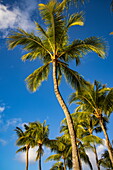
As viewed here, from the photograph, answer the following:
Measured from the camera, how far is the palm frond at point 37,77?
10.4 metres

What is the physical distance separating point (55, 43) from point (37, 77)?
2543 mm

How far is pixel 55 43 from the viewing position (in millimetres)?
9703

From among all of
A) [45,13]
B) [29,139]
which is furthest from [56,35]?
[29,139]

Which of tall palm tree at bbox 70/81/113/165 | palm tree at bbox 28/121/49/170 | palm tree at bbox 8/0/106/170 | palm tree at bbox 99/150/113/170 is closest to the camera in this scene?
palm tree at bbox 8/0/106/170

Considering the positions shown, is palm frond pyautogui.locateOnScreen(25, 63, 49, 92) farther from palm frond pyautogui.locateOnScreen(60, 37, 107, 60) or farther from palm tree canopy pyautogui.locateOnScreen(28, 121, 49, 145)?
palm tree canopy pyautogui.locateOnScreen(28, 121, 49, 145)

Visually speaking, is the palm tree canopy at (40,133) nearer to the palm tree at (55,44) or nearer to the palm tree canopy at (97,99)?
the palm tree canopy at (97,99)

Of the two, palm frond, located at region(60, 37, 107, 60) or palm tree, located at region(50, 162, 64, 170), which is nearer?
palm frond, located at region(60, 37, 107, 60)

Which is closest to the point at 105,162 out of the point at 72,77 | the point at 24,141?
the point at 24,141

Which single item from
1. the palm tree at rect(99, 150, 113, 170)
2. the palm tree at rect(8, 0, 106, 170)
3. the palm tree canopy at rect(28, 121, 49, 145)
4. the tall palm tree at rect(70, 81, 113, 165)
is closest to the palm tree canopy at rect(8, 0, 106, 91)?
the palm tree at rect(8, 0, 106, 170)

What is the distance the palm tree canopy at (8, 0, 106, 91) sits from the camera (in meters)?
9.41

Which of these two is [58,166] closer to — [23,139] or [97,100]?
[23,139]

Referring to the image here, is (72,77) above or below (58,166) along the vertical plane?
above

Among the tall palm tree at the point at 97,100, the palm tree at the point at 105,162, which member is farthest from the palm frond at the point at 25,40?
the palm tree at the point at 105,162

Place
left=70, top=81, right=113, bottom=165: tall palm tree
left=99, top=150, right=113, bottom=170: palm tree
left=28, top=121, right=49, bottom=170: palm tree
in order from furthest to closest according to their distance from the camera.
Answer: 1. left=99, top=150, right=113, bottom=170: palm tree
2. left=28, top=121, right=49, bottom=170: palm tree
3. left=70, top=81, right=113, bottom=165: tall palm tree
